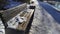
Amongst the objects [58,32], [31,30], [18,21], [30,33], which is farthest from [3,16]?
[58,32]

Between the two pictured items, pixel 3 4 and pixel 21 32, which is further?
pixel 3 4

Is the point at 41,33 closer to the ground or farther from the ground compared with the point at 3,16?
closer to the ground

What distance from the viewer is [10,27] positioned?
3779mm

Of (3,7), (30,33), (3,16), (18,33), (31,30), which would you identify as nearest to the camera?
(18,33)

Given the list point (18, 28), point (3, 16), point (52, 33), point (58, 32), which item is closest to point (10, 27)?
point (18, 28)

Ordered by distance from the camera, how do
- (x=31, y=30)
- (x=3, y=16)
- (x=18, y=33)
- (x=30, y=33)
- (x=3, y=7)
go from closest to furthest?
(x=18, y=33)
(x=3, y=16)
(x=30, y=33)
(x=31, y=30)
(x=3, y=7)

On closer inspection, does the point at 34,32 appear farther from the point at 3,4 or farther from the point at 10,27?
the point at 3,4

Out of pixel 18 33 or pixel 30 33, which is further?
pixel 30 33

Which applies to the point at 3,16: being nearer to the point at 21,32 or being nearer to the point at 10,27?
the point at 10,27

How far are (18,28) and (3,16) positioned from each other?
755 millimetres

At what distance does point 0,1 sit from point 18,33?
11983 mm

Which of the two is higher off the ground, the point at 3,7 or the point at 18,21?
the point at 18,21

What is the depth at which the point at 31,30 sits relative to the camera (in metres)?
7.76

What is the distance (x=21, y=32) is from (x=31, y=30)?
4.11m
